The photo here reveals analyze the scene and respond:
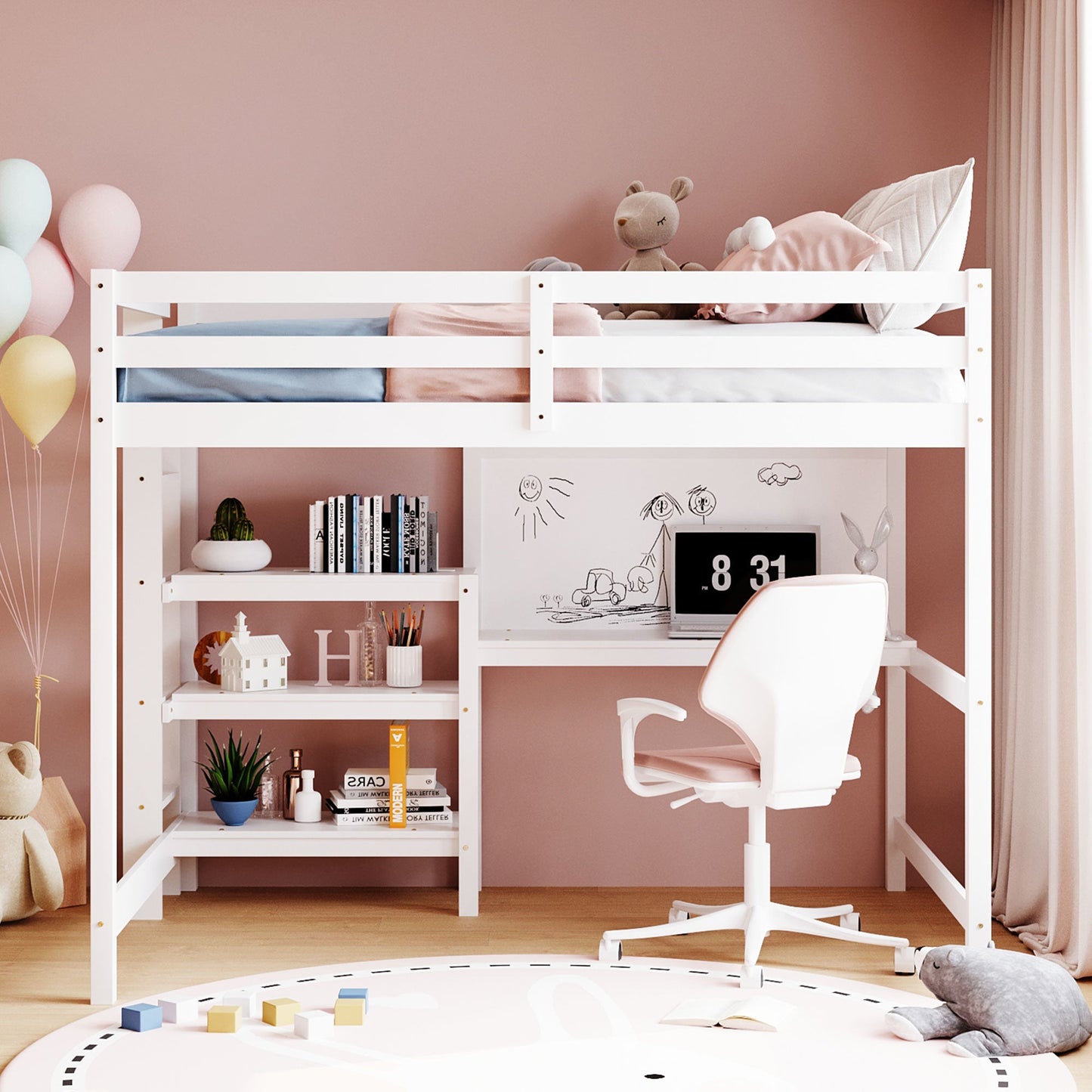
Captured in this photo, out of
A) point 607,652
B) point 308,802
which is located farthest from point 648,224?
point 308,802

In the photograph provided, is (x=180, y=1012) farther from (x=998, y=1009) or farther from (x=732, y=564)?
(x=732, y=564)

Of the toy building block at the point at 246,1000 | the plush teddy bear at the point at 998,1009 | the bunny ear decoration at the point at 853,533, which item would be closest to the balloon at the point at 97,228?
the toy building block at the point at 246,1000

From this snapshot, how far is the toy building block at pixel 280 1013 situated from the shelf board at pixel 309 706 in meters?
0.83

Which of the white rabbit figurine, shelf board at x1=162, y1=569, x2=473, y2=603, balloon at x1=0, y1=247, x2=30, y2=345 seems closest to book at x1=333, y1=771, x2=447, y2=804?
shelf board at x1=162, y1=569, x2=473, y2=603

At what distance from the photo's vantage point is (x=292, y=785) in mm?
3223

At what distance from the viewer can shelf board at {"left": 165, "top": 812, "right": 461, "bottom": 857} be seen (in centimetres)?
311

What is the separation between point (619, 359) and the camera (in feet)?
8.24

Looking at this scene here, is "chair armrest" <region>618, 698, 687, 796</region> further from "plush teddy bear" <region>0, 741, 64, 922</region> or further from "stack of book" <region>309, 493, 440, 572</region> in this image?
"plush teddy bear" <region>0, 741, 64, 922</region>

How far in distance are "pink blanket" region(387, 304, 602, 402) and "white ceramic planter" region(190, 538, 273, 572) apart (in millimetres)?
822

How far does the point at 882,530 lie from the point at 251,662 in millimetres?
1682

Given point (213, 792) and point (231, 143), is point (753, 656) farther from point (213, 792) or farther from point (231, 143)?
point (231, 143)

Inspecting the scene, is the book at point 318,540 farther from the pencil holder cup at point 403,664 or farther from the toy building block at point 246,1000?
the toy building block at point 246,1000

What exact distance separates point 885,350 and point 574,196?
121 centimetres

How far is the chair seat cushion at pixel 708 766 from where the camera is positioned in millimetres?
2613
